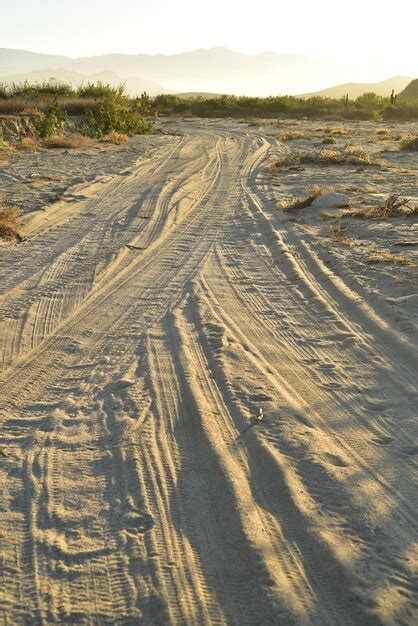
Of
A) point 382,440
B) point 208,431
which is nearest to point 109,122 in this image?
point 208,431

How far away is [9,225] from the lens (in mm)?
9789

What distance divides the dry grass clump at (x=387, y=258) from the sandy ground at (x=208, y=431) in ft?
0.42

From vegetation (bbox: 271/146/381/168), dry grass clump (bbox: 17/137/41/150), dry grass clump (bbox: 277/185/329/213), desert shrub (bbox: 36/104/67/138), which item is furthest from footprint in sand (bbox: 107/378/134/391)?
desert shrub (bbox: 36/104/67/138)

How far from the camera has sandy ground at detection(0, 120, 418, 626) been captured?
3111mm

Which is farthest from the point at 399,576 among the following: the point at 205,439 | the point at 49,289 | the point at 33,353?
the point at 49,289

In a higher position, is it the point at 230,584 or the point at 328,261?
the point at 328,261

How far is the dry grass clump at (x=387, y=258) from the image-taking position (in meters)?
8.16

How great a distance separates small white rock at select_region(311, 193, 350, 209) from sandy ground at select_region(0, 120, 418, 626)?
200 cm

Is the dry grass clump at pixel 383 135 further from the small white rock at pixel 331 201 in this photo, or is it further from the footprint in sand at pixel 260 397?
the footprint in sand at pixel 260 397

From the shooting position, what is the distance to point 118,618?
115 inches

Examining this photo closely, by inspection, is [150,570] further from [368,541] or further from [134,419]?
[134,419]

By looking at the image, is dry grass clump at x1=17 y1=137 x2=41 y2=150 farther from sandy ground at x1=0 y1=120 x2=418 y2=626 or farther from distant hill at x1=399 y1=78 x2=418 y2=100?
distant hill at x1=399 y1=78 x2=418 y2=100

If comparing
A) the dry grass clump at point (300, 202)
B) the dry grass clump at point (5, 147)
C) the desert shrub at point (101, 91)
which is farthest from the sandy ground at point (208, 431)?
the desert shrub at point (101, 91)

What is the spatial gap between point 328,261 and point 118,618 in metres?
6.18
